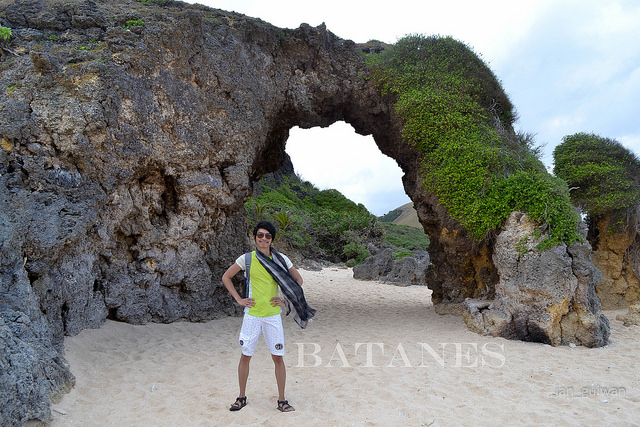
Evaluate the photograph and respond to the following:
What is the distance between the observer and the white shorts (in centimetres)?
448

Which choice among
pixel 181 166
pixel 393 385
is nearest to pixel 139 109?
pixel 181 166

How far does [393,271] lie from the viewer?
1883cm

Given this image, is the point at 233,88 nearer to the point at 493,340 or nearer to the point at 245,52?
the point at 245,52

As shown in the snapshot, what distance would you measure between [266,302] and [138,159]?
532 cm

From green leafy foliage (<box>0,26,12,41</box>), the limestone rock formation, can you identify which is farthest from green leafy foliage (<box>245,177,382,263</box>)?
the limestone rock formation

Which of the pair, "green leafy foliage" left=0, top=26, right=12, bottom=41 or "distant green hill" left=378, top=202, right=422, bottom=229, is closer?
"green leafy foliage" left=0, top=26, right=12, bottom=41

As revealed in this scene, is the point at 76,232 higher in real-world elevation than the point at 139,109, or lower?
lower

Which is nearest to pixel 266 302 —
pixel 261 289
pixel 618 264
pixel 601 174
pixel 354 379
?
pixel 261 289

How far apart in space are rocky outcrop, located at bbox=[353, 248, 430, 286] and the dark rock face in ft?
21.0

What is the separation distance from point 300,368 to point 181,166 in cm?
525

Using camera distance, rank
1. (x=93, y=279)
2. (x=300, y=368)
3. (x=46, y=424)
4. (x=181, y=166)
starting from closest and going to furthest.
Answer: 1. (x=46, y=424)
2. (x=300, y=368)
3. (x=93, y=279)
4. (x=181, y=166)

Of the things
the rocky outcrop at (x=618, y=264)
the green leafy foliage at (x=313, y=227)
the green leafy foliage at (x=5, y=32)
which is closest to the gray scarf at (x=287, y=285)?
the green leafy foliage at (x=5, y=32)

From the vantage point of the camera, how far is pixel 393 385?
18.7ft

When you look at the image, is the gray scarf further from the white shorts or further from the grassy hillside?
the grassy hillside
